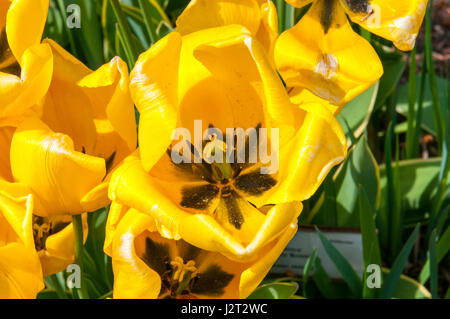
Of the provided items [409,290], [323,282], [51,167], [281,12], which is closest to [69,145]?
[51,167]

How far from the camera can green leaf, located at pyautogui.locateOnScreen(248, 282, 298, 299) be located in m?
0.81

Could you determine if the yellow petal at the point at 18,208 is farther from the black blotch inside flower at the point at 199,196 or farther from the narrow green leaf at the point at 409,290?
the narrow green leaf at the point at 409,290

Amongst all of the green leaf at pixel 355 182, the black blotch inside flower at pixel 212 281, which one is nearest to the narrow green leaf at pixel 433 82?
the green leaf at pixel 355 182

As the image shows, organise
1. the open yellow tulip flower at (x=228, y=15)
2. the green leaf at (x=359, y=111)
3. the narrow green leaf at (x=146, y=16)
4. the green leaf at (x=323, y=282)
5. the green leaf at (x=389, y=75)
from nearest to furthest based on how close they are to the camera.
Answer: the open yellow tulip flower at (x=228, y=15) < the narrow green leaf at (x=146, y=16) < the green leaf at (x=323, y=282) < the green leaf at (x=359, y=111) < the green leaf at (x=389, y=75)

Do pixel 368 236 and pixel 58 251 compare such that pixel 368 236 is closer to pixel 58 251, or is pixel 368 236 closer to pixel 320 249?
pixel 320 249

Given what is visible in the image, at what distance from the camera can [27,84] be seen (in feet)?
1.77

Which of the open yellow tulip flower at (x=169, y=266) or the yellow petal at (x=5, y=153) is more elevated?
the yellow petal at (x=5, y=153)

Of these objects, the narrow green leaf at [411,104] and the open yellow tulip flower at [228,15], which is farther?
the narrow green leaf at [411,104]

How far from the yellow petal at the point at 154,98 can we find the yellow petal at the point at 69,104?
0.10 m

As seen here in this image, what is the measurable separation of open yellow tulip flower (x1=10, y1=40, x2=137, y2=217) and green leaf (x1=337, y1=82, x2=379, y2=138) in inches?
19.8

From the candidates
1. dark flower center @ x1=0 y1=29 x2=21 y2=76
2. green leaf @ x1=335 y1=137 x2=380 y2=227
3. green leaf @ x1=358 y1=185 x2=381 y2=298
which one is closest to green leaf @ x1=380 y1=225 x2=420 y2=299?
green leaf @ x1=358 y1=185 x2=381 y2=298

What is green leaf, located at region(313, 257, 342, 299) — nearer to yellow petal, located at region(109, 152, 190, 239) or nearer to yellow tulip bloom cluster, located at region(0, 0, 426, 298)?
yellow tulip bloom cluster, located at region(0, 0, 426, 298)

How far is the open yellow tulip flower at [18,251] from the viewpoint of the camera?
21.0 inches
